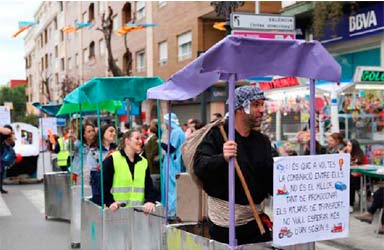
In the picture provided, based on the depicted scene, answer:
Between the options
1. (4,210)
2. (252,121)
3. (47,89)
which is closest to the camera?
(252,121)

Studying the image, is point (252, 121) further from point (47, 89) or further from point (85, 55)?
point (47, 89)

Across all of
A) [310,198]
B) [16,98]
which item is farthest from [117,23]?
[16,98]

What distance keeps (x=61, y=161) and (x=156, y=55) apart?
16986 mm

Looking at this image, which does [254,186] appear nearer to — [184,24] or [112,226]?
Result: [112,226]

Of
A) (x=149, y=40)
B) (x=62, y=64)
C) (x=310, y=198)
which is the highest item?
(x=62, y=64)

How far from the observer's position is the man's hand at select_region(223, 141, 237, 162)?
355 centimetres

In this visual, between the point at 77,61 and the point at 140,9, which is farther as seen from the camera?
the point at 77,61

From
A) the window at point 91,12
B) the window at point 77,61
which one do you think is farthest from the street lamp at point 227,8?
the window at point 77,61

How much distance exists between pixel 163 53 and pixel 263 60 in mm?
25007

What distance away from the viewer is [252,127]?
391 cm

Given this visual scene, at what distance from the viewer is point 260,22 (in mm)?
10000

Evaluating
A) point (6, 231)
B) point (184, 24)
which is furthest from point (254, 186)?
point (184, 24)

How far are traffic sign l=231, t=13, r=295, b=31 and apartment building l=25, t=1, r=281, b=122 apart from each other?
204 inches

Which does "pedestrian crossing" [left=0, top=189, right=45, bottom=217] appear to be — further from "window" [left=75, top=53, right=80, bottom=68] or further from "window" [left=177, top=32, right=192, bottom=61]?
"window" [left=75, top=53, right=80, bottom=68]
